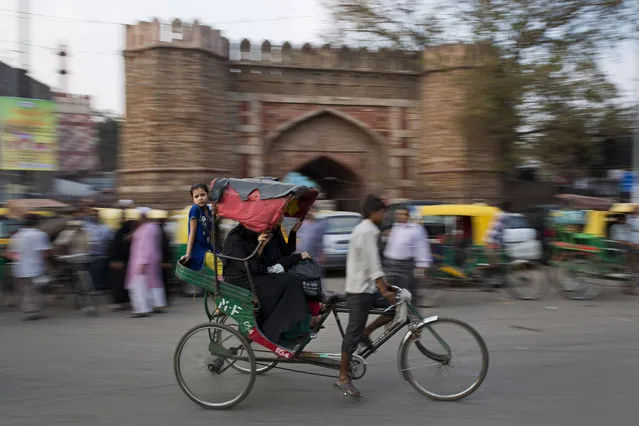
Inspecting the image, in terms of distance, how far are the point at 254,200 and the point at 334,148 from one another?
17993mm

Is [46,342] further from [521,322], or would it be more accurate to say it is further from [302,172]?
[302,172]

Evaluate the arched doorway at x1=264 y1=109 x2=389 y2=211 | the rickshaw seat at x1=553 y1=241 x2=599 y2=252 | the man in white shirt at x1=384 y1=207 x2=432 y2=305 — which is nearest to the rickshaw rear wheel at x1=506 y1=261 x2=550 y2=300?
the rickshaw seat at x1=553 y1=241 x2=599 y2=252

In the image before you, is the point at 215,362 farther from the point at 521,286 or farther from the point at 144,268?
the point at 521,286

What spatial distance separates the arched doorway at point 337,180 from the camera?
23.4 meters

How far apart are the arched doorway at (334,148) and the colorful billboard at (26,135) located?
331 inches

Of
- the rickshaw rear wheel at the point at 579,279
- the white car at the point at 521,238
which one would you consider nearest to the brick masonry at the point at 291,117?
the white car at the point at 521,238

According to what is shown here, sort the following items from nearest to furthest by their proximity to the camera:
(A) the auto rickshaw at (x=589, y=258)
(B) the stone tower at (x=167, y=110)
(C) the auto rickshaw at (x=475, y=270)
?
(A) the auto rickshaw at (x=589, y=258)
(C) the auto rickshaw at (x=475, y=270)
(B) the stone tower at (x=167, y=110)

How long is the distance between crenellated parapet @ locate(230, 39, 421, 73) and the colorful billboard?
795cm

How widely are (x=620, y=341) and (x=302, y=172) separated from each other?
1987 cm

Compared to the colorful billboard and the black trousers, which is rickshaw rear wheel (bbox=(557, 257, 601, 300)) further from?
the colorful billboard

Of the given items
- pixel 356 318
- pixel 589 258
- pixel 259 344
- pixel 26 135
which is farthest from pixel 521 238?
pixel 26 135

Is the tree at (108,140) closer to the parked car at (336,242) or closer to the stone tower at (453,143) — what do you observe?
the stone tower at (453,143)

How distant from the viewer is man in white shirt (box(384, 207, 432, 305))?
8445 millimetres

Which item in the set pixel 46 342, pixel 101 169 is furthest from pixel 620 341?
pixel 101 169
